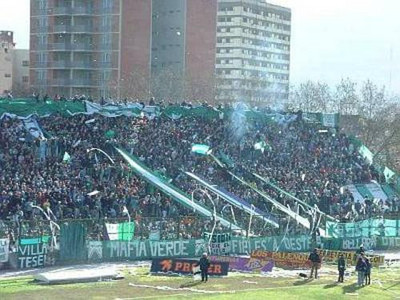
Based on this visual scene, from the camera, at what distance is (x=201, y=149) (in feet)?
189

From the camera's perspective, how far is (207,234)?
46.2 meters

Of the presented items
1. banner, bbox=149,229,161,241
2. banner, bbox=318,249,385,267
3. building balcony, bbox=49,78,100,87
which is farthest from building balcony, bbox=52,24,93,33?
banner, bbox=318,249,385,267

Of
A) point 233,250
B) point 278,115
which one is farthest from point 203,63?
point 233,250

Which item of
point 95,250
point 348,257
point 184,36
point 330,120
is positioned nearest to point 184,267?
point 95,250

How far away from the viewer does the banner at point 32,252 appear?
39.8 m

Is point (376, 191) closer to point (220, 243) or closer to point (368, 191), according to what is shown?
point (368, 191)

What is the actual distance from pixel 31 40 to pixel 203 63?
2453cm

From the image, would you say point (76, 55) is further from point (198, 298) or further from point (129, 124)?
point (198, 298)

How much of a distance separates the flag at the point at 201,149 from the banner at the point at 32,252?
18.6 m

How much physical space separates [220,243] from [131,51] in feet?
220

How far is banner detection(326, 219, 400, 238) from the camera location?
52.1 metres

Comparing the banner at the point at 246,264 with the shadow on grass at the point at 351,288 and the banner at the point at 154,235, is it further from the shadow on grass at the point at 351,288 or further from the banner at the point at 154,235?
the shadow on grass at the point at 351,288

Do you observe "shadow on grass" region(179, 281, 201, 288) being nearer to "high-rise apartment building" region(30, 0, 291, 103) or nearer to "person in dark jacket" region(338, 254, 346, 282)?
"person in dark jacket" region(338, 254, 346, 282)

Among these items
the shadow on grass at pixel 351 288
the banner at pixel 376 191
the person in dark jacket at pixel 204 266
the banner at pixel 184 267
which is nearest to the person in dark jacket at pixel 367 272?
the shadow on grass at pixel 351 288
